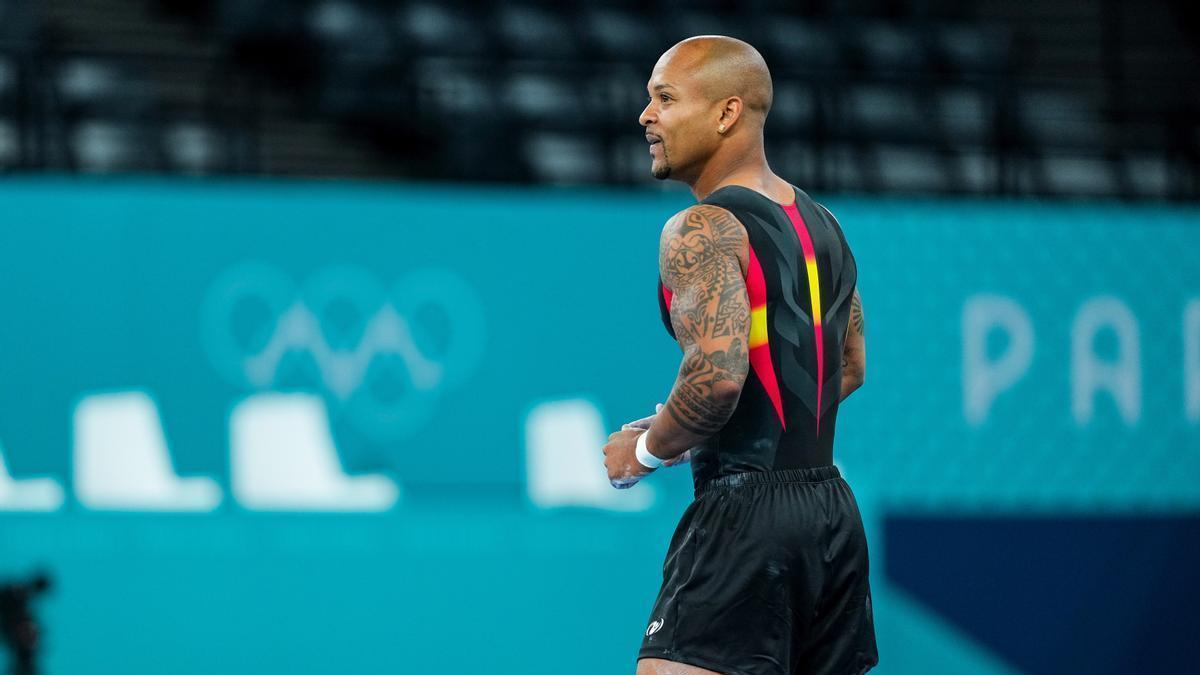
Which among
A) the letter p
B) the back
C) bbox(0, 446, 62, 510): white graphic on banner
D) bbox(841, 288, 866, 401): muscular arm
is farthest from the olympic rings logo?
the back

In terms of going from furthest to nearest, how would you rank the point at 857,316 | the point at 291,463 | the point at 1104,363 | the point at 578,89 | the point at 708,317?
the point at 578,89, the point at 1104,363, the point at 291,463, the point at 857,316, the point at 708,317

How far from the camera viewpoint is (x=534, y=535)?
24.2 ft

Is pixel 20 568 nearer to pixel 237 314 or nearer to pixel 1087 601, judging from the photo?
pixel 237 314

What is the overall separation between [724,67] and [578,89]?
6702 millimetres

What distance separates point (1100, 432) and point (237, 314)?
4138 millimetres

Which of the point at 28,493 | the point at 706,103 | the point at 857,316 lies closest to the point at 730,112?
the point at 706,103

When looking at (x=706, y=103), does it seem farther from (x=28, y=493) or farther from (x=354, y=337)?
(x=28, y=493)

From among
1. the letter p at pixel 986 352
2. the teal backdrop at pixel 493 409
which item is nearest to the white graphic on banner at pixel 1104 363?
the teal backdrop at pixel 493 409

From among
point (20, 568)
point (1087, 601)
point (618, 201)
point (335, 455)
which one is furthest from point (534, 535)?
point (1087, 601)

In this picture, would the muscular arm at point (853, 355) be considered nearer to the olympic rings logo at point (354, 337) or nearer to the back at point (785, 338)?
the back at point (785, 338)

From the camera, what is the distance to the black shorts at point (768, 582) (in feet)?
12.3

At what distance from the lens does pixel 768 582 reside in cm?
376

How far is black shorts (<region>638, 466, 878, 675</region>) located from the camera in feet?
12.3

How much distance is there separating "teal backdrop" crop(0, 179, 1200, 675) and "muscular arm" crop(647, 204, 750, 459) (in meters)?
3.76
